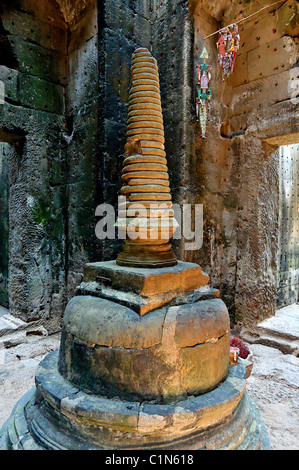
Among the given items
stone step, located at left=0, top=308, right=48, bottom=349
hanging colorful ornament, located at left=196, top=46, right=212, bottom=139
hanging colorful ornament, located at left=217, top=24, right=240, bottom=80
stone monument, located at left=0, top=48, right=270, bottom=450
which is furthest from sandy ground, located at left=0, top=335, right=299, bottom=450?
hanging colorful ornament, located at left=217, top=24, right=240, bottom=80

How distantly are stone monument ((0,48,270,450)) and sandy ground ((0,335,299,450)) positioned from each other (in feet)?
1.45

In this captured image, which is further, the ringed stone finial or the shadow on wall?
the shadow on wall

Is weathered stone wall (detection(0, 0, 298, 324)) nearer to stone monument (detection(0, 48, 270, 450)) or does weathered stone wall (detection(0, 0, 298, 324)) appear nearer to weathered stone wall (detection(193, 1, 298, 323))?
weathered stone wall (detection(193, 1, 298, 323))

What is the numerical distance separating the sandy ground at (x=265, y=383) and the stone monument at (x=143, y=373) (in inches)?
17.4

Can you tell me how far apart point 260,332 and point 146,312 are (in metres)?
2.96

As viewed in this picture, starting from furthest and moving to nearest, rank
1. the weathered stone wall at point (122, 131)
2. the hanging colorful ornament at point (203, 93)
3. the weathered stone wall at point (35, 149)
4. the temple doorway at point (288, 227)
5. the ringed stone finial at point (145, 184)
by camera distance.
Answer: the temple doorway at point (288, 227), the weathered stone wall at point (35, 149), the weathered stone wall at point (122, 131), the hanging colorful ornament at point (203, 93), the ringed stone finial at point (145, 184)

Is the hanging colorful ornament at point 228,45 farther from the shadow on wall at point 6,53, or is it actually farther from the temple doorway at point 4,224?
the temple doorway at point 4,224

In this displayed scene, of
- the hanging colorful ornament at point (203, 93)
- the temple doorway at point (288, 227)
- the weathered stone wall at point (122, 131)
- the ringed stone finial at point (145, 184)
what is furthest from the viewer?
the temple doorway at point (288, 227)

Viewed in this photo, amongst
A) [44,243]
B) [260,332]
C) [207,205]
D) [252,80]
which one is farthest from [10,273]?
[252,80]

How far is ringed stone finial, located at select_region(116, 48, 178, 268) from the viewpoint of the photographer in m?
2.41

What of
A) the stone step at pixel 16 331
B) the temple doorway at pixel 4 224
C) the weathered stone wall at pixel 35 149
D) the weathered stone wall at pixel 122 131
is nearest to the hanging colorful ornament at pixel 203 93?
the weathered stone wall at pixel 122 131

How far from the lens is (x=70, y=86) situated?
15.3 feet

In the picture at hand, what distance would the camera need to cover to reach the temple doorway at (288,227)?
201 inches
